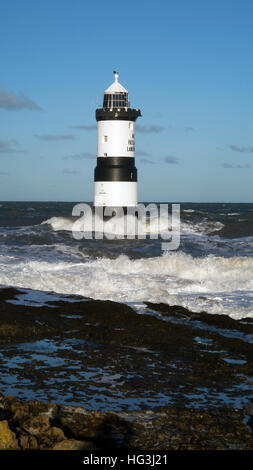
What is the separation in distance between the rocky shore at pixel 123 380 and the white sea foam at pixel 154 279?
132cm

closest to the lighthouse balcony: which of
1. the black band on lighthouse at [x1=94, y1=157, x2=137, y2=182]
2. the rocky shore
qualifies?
the black band on lighthouse at [x1=94, y1=157, x2=137, y2=182]

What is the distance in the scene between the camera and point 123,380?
597 centimetres

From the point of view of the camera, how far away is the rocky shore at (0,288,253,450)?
4617 mm

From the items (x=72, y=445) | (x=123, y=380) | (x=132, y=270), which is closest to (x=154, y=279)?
(x=132, y=270)

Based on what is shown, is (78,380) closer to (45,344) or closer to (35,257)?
(45,344)

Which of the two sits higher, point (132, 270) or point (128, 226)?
point (128, 226)

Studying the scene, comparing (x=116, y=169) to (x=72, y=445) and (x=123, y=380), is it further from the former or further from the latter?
(x=72, y=445)

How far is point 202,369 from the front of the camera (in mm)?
6438

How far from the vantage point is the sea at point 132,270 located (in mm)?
10930

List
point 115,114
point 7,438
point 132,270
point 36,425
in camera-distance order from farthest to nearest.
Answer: point 115,114, point 132,270, point 36,425, point 7,438

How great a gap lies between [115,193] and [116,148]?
1.74m

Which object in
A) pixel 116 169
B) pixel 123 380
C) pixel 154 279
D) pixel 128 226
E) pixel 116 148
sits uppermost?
pixel 116 148

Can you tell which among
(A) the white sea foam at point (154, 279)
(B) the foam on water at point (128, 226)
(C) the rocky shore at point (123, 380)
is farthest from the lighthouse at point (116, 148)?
(C) the rocky shore at point (123, 380)

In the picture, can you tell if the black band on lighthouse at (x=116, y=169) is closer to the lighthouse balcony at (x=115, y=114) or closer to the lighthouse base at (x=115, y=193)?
the lighthouse base at (x=115, y=193)
